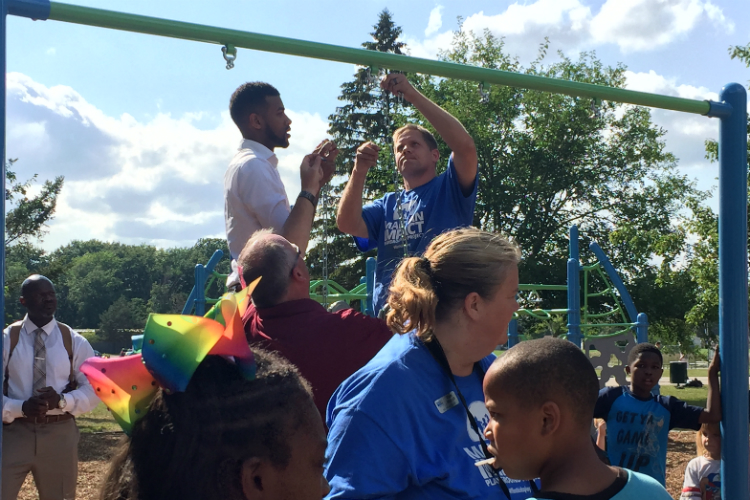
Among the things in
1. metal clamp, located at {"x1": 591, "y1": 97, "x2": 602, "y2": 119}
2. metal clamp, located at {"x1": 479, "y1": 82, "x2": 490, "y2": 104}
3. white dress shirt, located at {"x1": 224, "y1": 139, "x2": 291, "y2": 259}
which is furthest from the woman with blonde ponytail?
metal clamp, located at {"x1": 591, "y1": 97, "x2": 602, "y2": 119}

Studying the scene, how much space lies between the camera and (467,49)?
31.7 metres

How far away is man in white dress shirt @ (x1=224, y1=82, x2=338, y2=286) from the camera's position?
3403 millimetres

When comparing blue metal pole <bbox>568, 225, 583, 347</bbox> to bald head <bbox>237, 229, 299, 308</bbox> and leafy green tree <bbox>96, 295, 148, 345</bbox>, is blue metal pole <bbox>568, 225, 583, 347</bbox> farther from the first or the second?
leafy green tree <bbox>96, 295, 148, 345</bbox>

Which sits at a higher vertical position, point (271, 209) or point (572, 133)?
point (572, 133)

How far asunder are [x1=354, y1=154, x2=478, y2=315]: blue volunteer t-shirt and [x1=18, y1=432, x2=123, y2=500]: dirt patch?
4.43m

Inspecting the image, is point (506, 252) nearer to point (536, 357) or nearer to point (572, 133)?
point (536, 357)

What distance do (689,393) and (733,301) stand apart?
939 inches

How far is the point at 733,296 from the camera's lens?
3863 millimetres

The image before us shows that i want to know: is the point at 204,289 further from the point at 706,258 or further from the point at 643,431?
the point at 706,258

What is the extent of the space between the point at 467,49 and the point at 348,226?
2919cm

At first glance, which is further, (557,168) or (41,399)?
(557,168)

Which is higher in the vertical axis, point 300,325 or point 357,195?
point 357,195

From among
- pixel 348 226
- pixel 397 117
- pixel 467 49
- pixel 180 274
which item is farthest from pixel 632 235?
pixel 180 274

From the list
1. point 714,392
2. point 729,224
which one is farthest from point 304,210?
point 714,392
